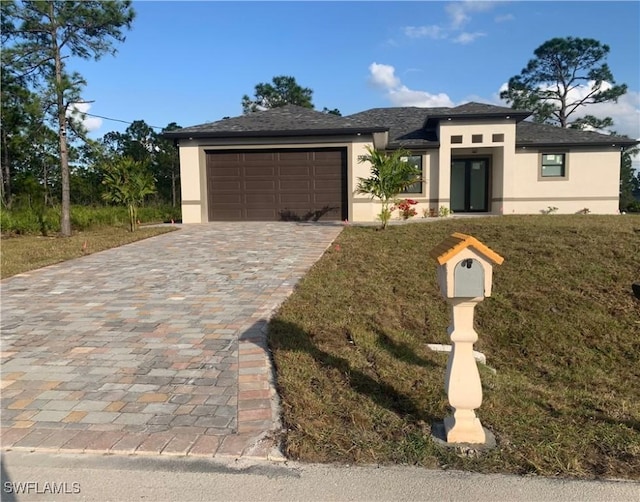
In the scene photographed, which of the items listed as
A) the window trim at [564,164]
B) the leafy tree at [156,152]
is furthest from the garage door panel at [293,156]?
the leafy tree at [156,152]

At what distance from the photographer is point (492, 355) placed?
583 centimetres

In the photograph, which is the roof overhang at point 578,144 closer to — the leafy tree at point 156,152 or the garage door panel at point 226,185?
the garage door panel at point 226,185

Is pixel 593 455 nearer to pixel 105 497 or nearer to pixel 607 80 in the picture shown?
pixel 105 497

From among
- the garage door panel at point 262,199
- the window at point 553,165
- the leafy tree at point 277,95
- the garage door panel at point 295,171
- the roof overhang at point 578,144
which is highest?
the leafy tree at point 277,95

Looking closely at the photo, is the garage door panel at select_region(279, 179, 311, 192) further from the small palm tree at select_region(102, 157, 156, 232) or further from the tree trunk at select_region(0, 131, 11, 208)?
the tree trunk at select_region(0, 131, 11, 208)

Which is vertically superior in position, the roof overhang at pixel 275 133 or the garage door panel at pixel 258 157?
the roof overhang at pixel 275 133

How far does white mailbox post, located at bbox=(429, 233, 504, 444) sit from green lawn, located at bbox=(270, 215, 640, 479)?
19cm

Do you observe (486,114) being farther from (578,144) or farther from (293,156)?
(293,156)

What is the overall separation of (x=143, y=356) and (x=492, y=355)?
4179mm

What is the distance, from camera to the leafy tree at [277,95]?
1981 inches

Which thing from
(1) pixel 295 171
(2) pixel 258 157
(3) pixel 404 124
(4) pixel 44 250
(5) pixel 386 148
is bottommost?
(4) pixel 44 250

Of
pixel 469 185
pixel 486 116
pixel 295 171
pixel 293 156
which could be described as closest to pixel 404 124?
pixel 469 185

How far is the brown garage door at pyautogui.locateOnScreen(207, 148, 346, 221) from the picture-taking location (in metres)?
16.0

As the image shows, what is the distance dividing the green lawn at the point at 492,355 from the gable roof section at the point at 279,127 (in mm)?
6436
